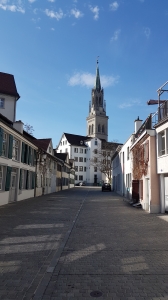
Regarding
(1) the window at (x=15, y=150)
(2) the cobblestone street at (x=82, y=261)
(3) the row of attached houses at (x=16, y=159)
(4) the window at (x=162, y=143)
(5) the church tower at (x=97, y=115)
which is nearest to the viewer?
(2) the cobblestone street at (x=82, y=261)

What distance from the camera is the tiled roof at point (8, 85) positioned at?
2664 centimetres

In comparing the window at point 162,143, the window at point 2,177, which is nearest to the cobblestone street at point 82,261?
the window at point 162,143

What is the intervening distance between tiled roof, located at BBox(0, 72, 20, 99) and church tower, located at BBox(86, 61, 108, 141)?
2879 inches

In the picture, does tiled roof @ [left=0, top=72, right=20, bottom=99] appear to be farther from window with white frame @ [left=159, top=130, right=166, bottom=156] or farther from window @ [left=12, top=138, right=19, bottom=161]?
window with white frame @ [left=159, top=130, right=166, bottom=156]

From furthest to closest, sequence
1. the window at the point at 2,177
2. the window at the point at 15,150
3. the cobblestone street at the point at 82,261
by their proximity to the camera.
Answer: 1. the window at the point at 15,150
2. the window at the point at 2,177
3. the cobblestone street at the point at 82,261

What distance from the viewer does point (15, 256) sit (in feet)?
19.5

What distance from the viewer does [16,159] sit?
19391 mm

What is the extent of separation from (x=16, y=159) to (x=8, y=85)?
11661 mm

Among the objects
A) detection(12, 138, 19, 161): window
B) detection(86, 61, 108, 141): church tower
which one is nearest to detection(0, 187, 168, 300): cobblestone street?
detection(12, 138, 19, 161): window

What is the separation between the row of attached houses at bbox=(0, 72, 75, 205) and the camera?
16.6 meters

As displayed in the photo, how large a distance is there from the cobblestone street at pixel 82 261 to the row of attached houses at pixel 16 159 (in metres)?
7.33

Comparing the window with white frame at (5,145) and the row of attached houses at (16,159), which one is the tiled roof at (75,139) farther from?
the window with white frame at (5,145)

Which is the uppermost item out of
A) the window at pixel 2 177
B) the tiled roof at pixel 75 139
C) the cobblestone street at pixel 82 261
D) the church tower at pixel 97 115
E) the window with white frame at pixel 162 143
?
the church tower at pixel 97 115

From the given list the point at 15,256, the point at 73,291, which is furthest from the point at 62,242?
the point at 73,291
